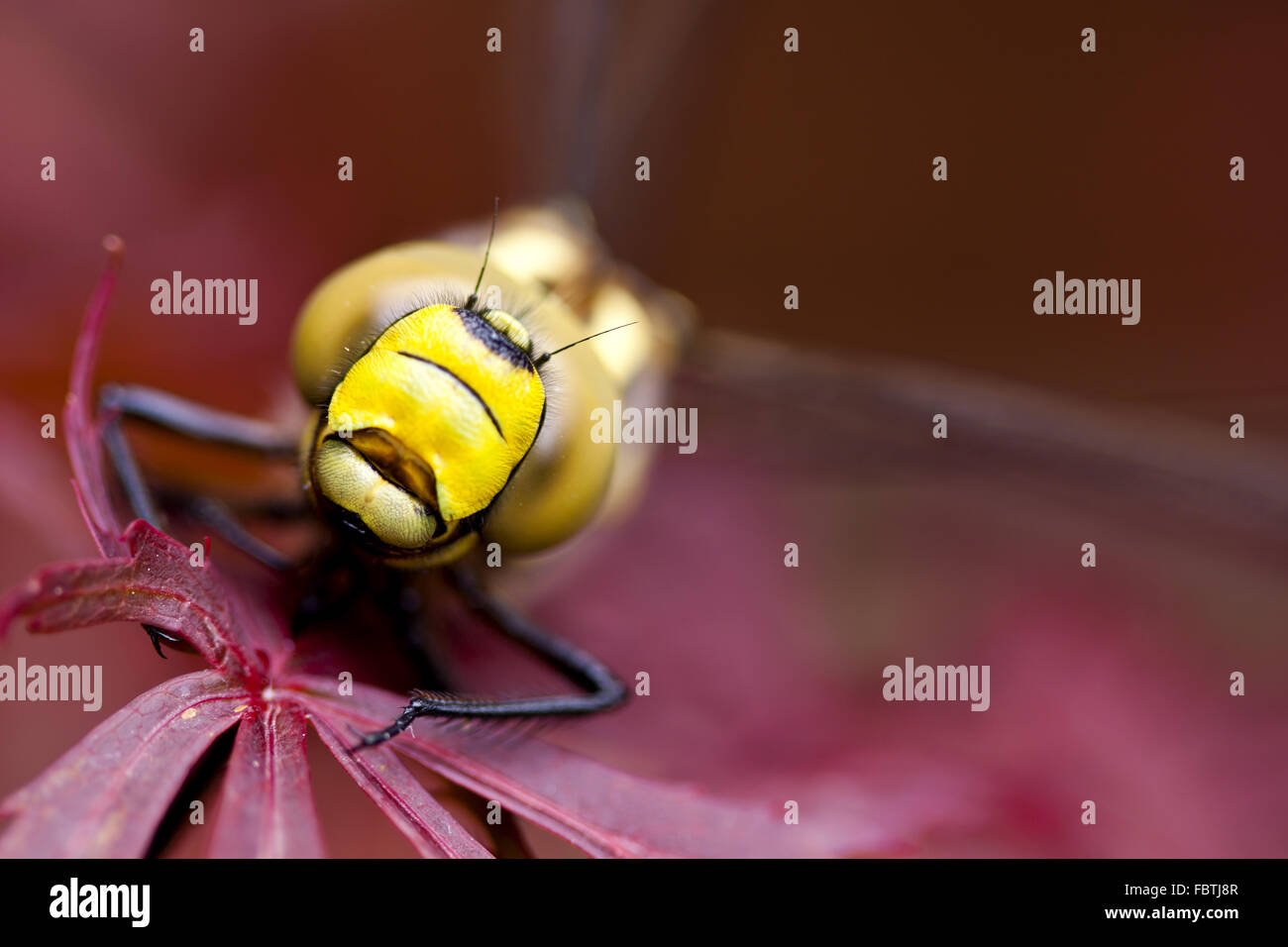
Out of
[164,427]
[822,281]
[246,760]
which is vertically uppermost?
[822,281]

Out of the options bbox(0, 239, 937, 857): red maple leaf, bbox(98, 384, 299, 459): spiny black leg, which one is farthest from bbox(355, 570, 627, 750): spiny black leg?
bbox(98, 384, 299, 459): spiny black leg

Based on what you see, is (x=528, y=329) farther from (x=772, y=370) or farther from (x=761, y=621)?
(x=772, y=370)

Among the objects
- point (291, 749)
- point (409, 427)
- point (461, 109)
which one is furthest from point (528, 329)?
point (461, 109)

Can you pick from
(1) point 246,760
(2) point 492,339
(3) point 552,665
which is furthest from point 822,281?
(1) point 246,760

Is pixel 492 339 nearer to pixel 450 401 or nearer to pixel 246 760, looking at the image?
pixel 450 401

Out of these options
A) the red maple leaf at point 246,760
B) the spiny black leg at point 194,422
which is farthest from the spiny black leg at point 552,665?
the spiny black leg at point 194,422

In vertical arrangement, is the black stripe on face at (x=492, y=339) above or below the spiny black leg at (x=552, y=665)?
above

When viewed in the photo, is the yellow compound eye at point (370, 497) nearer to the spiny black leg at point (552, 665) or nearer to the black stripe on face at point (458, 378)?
the black stripe on face at point (458, 378)
